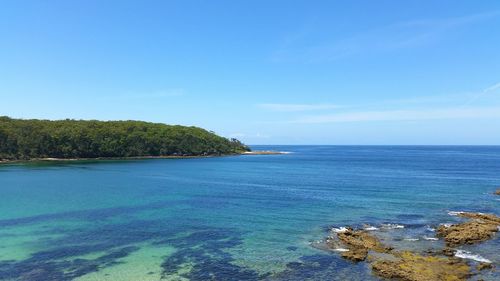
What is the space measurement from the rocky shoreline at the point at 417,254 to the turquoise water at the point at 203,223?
156 centimetres

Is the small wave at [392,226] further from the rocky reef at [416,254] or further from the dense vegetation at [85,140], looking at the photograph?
the dense vegetation at [85,140]

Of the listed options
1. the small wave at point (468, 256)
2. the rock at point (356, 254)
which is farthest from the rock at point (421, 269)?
the small wave at point (468, 256)

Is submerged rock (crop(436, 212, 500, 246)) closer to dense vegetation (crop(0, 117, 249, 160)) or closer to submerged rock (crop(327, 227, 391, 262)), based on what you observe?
submerged rock (crop(327, 227, 391, 262))

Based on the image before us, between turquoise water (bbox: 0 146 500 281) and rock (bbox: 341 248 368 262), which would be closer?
turquoise water (bbox: 0 146 500 281)

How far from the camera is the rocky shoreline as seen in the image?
96.0 feet

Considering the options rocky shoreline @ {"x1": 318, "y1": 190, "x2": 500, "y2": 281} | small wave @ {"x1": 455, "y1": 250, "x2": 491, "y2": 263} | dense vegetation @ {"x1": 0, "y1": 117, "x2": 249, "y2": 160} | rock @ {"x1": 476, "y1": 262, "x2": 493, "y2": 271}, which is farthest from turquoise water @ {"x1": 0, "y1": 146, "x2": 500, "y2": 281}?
dense vegetation @ {"x1": 0, "y1": 117, "x2": 249, "y2": 160}

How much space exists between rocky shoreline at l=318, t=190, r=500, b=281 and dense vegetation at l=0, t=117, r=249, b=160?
145 meters

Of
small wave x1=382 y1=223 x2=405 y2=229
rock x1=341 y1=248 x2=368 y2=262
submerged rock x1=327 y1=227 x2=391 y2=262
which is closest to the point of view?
rock x1=341 y1=248 x2=368 y2=262

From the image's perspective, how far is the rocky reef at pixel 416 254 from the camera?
29234 millimetres

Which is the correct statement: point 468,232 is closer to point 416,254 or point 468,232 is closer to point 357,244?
point 416,254

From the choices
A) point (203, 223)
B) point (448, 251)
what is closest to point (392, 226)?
point (448, 251)

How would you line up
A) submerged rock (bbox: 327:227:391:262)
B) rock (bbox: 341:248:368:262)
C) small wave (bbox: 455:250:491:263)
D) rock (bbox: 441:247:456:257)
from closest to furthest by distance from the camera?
small wave (bbox: 455:250:491:263) → rock (bbox: 341:248:368:262) → submerged rock (bbox: 327:227:391:262) → rock (bbox: 441:247:456:257)

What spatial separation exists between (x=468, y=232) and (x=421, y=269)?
1366cm

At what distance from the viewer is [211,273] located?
29812 millimetres
